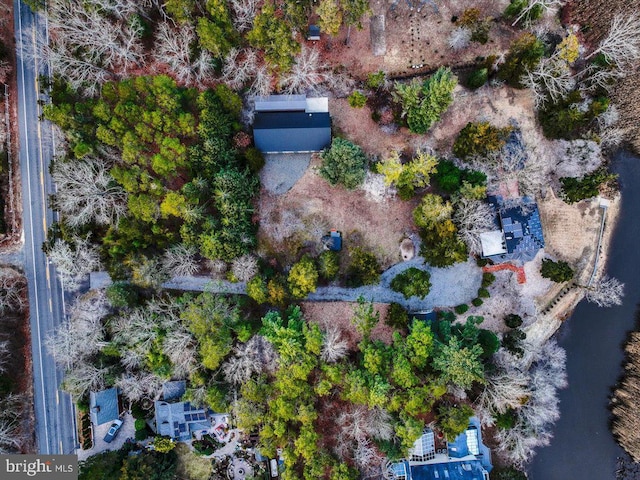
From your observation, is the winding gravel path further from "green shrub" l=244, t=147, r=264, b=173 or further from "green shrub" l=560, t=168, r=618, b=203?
"green shrub" l=244, t=147, r=264, b=173

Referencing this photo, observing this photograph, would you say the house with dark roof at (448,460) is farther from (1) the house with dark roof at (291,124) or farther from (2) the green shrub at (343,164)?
(1) the house with dark roof at (291,124)

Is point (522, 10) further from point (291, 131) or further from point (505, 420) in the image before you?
point (505, 420)

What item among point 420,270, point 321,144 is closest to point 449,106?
point 321,144

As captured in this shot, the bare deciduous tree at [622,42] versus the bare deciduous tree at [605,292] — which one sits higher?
the bare deciduous tree at [622,42]

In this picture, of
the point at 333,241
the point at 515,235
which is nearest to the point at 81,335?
the point at 333,241

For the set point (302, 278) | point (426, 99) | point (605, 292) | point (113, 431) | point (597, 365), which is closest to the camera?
point (302, 278)

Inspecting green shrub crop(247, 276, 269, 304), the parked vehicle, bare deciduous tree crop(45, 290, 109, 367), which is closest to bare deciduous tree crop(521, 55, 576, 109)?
green shrub crop(247, 276, 269, 304)

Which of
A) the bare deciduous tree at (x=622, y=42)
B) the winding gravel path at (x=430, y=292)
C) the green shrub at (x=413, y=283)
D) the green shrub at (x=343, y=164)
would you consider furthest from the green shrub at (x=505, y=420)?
the bare deciduous tree at (x=622, y=42)
